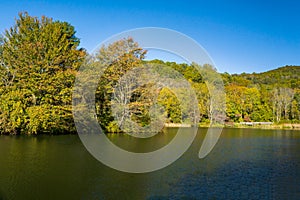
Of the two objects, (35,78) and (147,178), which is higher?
(35,78)

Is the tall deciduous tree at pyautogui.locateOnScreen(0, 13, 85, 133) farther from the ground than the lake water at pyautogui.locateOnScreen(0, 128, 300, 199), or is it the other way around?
the tall deciduous tree at pyautogui.locateOnScreen(0, 13, 85, 133)

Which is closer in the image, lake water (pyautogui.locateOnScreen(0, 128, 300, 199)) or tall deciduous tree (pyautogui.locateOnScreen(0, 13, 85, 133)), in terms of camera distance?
lake water (pyautogui.locateOnScreen(0, 128, 300, 199))

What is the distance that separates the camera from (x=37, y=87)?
2725cm

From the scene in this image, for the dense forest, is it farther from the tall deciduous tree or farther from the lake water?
the lake water

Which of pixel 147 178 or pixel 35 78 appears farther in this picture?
pixel 35 78

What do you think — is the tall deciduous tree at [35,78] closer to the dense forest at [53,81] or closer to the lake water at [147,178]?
the dense forest at [53,81]

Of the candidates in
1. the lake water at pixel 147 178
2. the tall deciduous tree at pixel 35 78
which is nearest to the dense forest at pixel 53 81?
the tall deciduous tree at pixel 35 78

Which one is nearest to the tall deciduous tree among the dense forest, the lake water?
the dense forest

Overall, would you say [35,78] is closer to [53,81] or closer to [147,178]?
[53,81]

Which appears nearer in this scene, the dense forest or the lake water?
the lake water

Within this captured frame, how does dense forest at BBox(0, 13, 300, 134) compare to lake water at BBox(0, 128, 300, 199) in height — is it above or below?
above

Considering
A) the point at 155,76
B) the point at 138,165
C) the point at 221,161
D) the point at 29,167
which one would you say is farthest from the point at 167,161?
the point at 155,76

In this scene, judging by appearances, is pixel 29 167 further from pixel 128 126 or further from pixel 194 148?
pixel 128 126

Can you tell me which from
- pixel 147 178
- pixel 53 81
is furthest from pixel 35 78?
pixel 147 178
